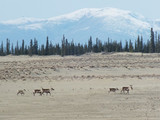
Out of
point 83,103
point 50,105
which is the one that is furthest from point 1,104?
point 83,103

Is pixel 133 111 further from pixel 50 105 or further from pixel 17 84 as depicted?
pixel 17 84

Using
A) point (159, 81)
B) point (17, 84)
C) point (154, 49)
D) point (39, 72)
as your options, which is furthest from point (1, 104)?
point (154, 49)

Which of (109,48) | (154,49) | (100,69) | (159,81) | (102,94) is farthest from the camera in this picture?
(109,48)

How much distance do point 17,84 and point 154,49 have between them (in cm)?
6845

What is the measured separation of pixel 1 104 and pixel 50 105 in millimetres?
2416

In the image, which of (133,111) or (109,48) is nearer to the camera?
(133,111)

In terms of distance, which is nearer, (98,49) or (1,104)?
(1,104)

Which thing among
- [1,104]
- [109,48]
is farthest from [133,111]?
[109,48]

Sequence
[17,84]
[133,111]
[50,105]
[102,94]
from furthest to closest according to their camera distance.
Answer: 1. [17,84]
2. [102,94]
3. [50,105]
4. [133,111]

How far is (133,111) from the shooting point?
19266 mm

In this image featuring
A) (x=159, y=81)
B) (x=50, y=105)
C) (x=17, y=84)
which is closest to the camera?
(x=50, y=105)

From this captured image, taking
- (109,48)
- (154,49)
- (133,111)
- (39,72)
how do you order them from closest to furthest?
1. (133,111)
2. (39,72)
3. (154,49)
4. (109,48)

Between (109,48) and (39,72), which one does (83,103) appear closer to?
(39,72)

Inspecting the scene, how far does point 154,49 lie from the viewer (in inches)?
3888
